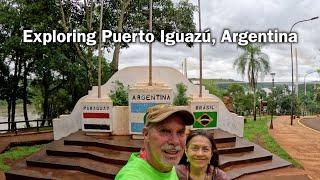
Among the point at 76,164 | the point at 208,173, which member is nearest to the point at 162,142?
the point at 208,173

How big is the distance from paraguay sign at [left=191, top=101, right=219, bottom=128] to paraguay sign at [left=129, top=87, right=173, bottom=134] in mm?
1166

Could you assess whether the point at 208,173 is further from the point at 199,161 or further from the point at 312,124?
the point at 312,124

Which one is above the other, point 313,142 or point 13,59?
point 13,59

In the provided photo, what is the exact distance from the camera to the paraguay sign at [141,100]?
38.0 feet

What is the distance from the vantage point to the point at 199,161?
3.55m

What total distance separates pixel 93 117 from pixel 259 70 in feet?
80.1

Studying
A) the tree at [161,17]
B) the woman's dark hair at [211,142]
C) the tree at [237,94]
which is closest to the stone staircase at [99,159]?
the woman's dark hair at [211,142]

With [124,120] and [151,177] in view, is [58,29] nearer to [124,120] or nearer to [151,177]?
[124,120]

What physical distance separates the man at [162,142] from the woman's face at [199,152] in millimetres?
1511

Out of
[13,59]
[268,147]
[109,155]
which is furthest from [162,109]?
[13,59]

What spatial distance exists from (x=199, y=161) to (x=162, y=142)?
64.5 inches

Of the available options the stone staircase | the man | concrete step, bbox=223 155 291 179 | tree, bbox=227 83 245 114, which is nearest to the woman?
the man

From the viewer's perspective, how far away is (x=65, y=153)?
11.1 m

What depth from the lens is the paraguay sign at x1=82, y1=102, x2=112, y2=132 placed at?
40.4 feet
